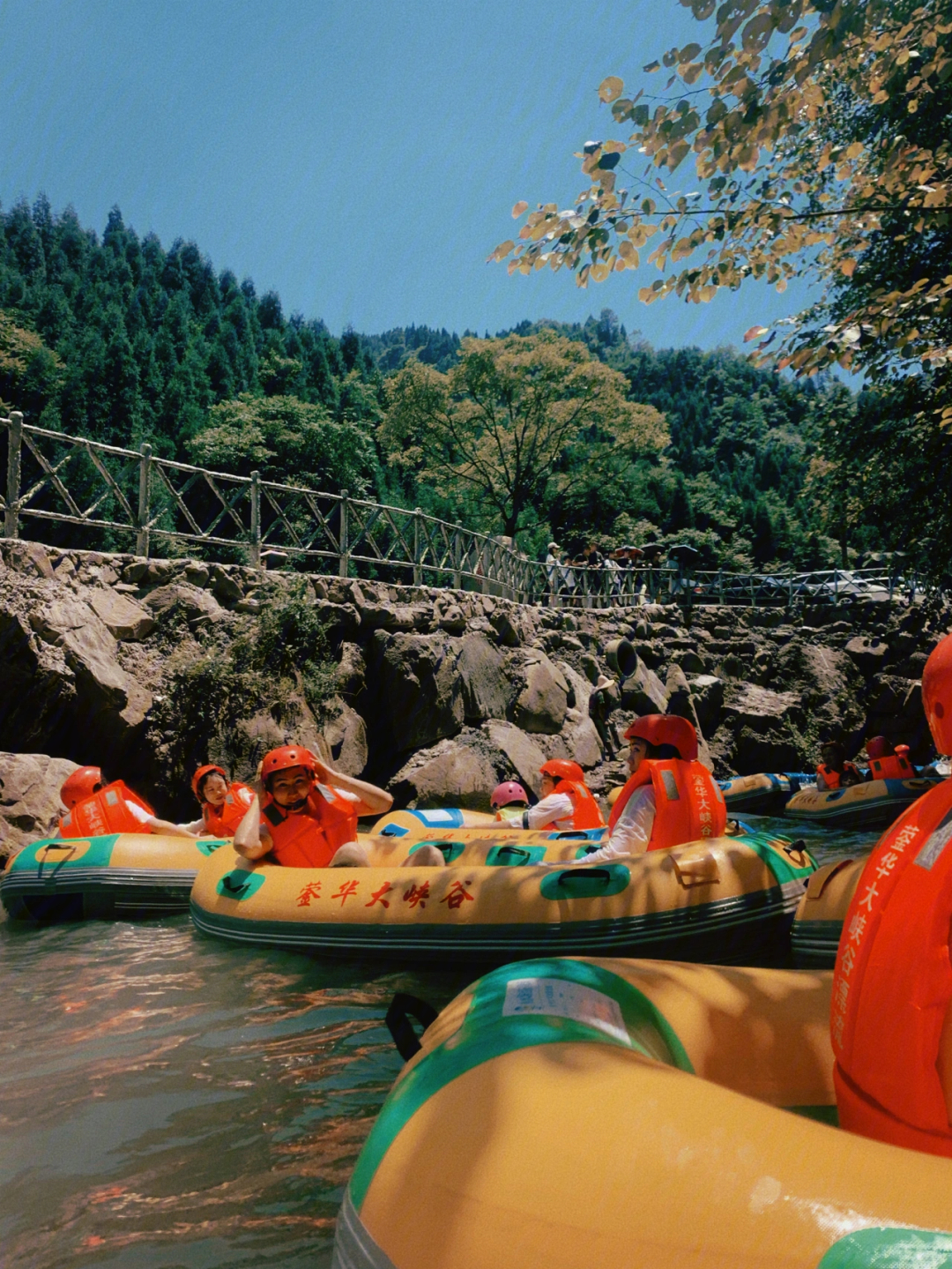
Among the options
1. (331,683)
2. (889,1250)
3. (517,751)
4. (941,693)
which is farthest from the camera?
(517,751)

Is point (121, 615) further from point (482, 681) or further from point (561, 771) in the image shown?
point (482, 681)

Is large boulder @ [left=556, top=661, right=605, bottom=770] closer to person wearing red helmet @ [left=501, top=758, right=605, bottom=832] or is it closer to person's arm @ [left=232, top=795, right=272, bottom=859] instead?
person wearing red helmet @ [left=501, top=758, right=605, bottom=832]

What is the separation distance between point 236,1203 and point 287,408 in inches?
1261

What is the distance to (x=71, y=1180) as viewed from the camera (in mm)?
3217

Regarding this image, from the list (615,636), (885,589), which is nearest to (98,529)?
(615,636)

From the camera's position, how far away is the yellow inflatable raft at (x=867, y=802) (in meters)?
14.1

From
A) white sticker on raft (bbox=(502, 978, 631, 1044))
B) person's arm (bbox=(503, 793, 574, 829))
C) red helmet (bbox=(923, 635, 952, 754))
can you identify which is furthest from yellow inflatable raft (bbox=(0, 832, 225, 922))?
red helmet (bbox=(923, 635, 952, 754))

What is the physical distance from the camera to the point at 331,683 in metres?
12.6

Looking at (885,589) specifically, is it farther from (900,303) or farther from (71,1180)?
(71,1180)

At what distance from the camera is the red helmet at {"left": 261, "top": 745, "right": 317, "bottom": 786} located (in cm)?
655

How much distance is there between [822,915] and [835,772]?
12.6m

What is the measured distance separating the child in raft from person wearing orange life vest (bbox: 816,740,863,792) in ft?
37.4

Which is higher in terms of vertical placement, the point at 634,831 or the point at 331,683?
the point at 331,683

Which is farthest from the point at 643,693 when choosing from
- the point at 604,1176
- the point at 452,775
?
the point at 604,1176
